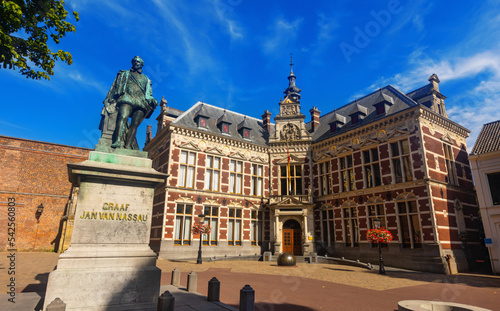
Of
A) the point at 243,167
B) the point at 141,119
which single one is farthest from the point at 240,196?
the point at 141,119

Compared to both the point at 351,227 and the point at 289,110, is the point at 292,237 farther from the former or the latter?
the point at 289,110

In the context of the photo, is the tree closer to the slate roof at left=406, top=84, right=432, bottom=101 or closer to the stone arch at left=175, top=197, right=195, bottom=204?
the stone arch at left=175, top=197, right=195, bottom=204

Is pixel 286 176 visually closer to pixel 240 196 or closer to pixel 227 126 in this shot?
pixel 240 196

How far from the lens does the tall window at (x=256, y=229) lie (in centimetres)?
2592

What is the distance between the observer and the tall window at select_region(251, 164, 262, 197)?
27.1 metres

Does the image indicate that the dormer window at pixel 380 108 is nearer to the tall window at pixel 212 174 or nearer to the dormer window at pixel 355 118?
the dormer window at pixel 355 118

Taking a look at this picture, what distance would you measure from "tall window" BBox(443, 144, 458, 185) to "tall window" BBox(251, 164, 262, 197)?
15.2 meters

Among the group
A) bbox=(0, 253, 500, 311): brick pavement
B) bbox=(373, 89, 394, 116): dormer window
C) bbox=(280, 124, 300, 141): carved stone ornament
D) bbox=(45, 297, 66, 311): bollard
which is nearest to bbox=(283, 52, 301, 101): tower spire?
bbox=(280, 124, 300, 141): carved stone ornament

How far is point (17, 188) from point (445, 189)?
114ft

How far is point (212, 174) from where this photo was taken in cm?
2512

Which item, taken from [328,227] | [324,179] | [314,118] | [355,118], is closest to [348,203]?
[328,227]

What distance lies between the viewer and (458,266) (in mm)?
18156

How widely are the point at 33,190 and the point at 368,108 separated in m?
31.1

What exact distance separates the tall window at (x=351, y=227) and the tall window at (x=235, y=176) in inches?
376
